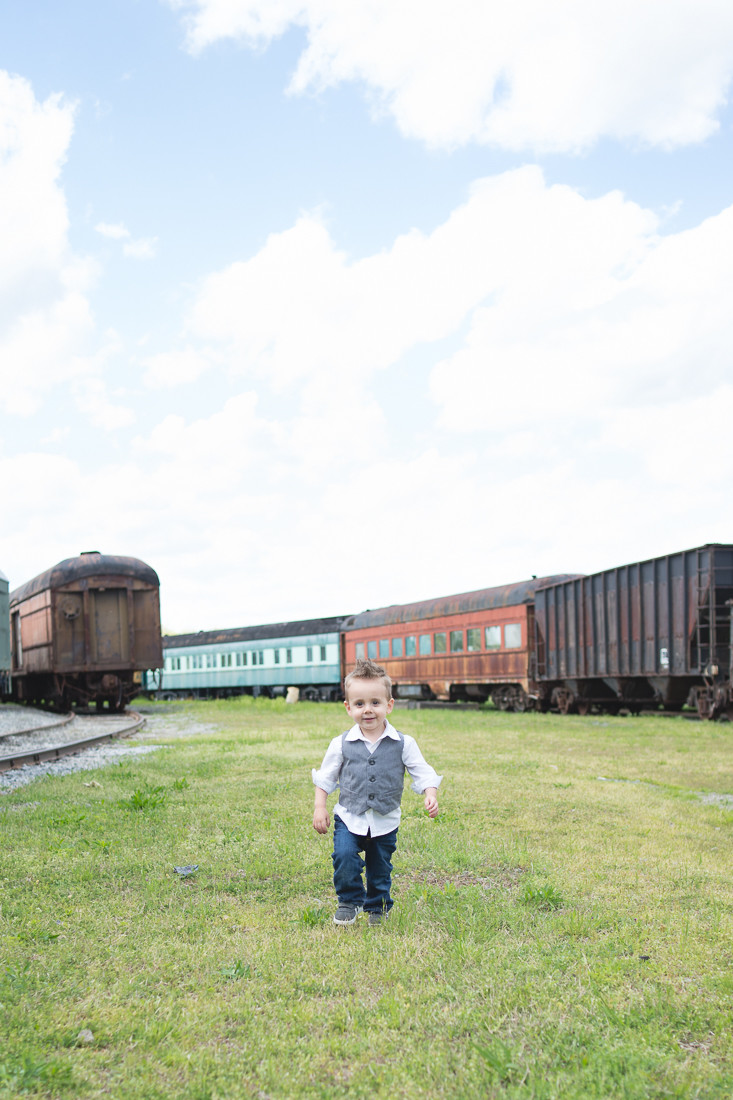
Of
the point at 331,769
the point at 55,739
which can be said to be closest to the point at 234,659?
the point at 55,739

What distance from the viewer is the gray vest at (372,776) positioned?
419cm

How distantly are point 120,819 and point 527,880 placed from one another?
134 inches

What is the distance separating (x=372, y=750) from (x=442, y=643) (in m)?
23.6

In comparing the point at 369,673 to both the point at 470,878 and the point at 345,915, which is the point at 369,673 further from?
the point at 470,878

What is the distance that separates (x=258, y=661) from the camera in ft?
120

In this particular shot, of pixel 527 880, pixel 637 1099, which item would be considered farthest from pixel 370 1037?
pixel 527 880

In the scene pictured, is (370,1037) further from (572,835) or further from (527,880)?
(572,835)

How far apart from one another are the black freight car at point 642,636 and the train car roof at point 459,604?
100 cm

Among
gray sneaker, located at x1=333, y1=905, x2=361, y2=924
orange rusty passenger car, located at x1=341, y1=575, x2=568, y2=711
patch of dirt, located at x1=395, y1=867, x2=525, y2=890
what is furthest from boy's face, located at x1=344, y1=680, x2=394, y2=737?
orange rusty passenger car, located at x1=341, y1=575, x2=568, y2=711

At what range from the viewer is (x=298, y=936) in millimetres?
3834

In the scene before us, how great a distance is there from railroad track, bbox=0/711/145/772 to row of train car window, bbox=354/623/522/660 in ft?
32.9

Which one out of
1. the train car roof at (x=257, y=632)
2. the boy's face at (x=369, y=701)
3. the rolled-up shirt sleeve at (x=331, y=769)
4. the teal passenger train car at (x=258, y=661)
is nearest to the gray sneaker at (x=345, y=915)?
the rolled-up shirt sleeve at (x=331, y=769)

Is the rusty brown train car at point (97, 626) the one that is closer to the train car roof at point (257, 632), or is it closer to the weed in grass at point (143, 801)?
the train car roof at point (257, 632)

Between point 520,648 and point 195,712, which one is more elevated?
point 520,648
